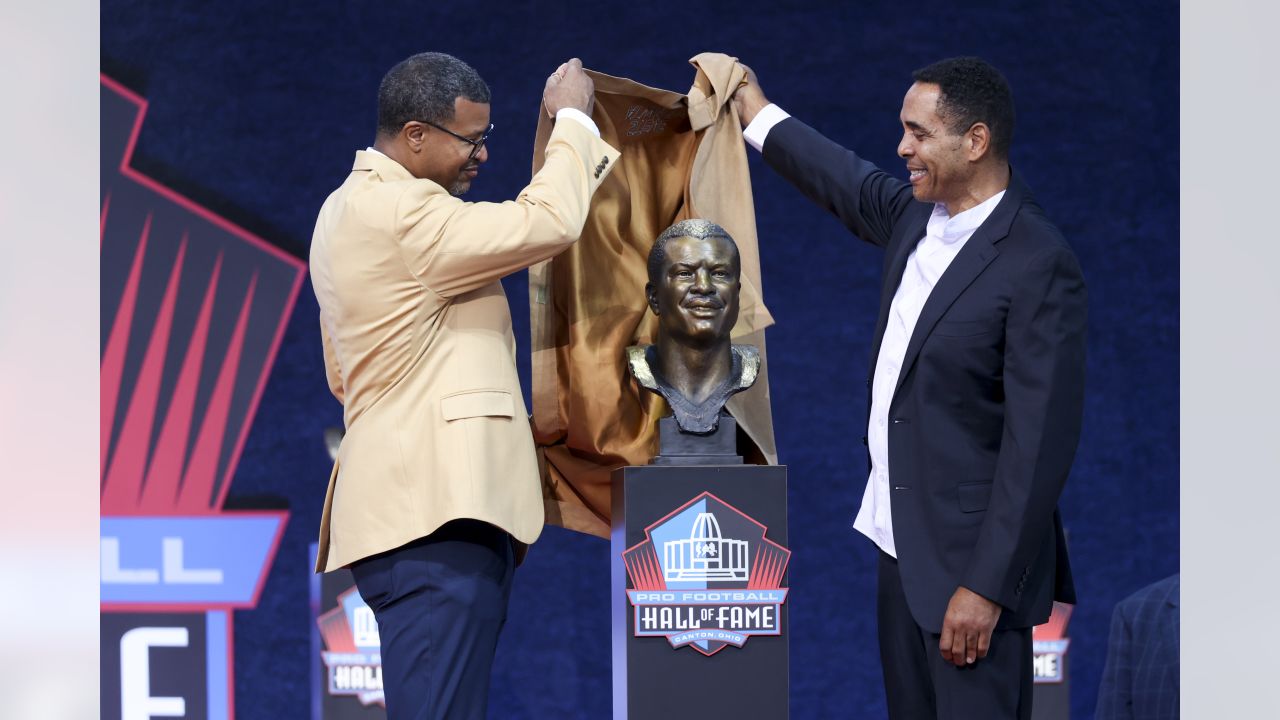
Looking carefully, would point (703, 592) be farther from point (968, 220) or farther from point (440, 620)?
point (968, 220)

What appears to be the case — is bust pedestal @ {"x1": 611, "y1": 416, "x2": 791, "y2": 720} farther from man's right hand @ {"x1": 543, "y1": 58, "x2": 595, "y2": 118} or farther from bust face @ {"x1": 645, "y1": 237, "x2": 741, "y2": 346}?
man's right hand @ {"x1": 543, "y1": 58, "x2": 595, "y2": 118}

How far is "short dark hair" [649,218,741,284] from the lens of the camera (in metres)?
3.03

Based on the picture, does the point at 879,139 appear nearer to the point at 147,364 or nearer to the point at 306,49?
the point at 306,49

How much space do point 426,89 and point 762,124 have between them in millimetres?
961

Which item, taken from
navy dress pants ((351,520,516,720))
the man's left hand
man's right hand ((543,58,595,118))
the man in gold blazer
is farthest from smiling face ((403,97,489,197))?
the man's left hand

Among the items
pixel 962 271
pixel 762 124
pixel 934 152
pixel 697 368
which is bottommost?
pixel 697 368

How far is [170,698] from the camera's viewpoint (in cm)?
492

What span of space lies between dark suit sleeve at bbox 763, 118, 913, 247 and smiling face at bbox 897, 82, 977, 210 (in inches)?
11.5

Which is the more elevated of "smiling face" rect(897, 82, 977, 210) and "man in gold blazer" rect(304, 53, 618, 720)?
"smiling face" rect(897, 82, 977, 210)

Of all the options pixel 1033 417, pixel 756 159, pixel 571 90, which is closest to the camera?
pixel 1033 417

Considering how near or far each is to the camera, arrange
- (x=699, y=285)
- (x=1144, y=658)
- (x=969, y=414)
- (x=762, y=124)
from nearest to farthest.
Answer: (x=969, y=414)
(x=699, y=285)
(x=762, y=124)
(x=1144, y=658)

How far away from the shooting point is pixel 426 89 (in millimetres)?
2549

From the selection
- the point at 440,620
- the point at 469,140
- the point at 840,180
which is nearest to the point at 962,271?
the point at 840,180

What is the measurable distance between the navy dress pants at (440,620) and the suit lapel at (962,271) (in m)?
0.87
